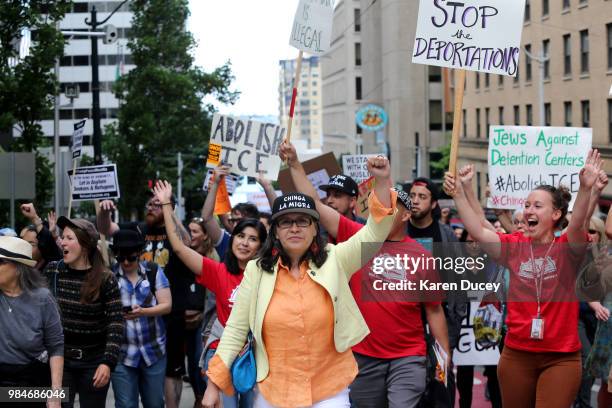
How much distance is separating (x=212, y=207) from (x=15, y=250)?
2814 millimetres

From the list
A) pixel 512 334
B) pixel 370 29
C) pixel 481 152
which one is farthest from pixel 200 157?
pixel 512 334

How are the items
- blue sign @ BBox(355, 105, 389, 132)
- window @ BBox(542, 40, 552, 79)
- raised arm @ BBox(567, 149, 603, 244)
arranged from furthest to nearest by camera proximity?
1. blue sign @ BBox(355, 105, 389, 132)
2. window @ BBox(542, 40, 552, 79)
3. raised arm @ BBox(567, 149, 603, 244)

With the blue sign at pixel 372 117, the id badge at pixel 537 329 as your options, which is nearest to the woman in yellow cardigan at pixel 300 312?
the id badge at pixel 537 329

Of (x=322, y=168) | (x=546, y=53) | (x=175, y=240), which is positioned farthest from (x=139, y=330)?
(x=546, y=53)

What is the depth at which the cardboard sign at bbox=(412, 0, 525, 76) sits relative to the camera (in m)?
7.58

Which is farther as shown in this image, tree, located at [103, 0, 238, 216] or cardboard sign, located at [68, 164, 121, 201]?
tree, located at [103, 0, 238, 216]

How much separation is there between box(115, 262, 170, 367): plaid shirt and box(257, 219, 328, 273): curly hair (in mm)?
2808

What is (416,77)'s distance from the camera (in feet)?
272

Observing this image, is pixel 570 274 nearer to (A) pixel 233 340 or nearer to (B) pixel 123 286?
(A) pixel 233 340

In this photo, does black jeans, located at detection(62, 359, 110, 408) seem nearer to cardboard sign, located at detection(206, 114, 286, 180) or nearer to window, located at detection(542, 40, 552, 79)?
cardboard sign, located at detection(206, 114, 286, 180)

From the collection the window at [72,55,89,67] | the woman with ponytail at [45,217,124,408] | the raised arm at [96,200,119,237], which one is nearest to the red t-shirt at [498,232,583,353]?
the woman with ponytail at [45,217,124,408]

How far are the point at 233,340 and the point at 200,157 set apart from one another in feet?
171

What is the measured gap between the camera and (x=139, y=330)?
332 inches

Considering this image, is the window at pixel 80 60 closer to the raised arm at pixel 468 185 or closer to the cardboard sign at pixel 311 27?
the cardboard sign at pixel 311 27
